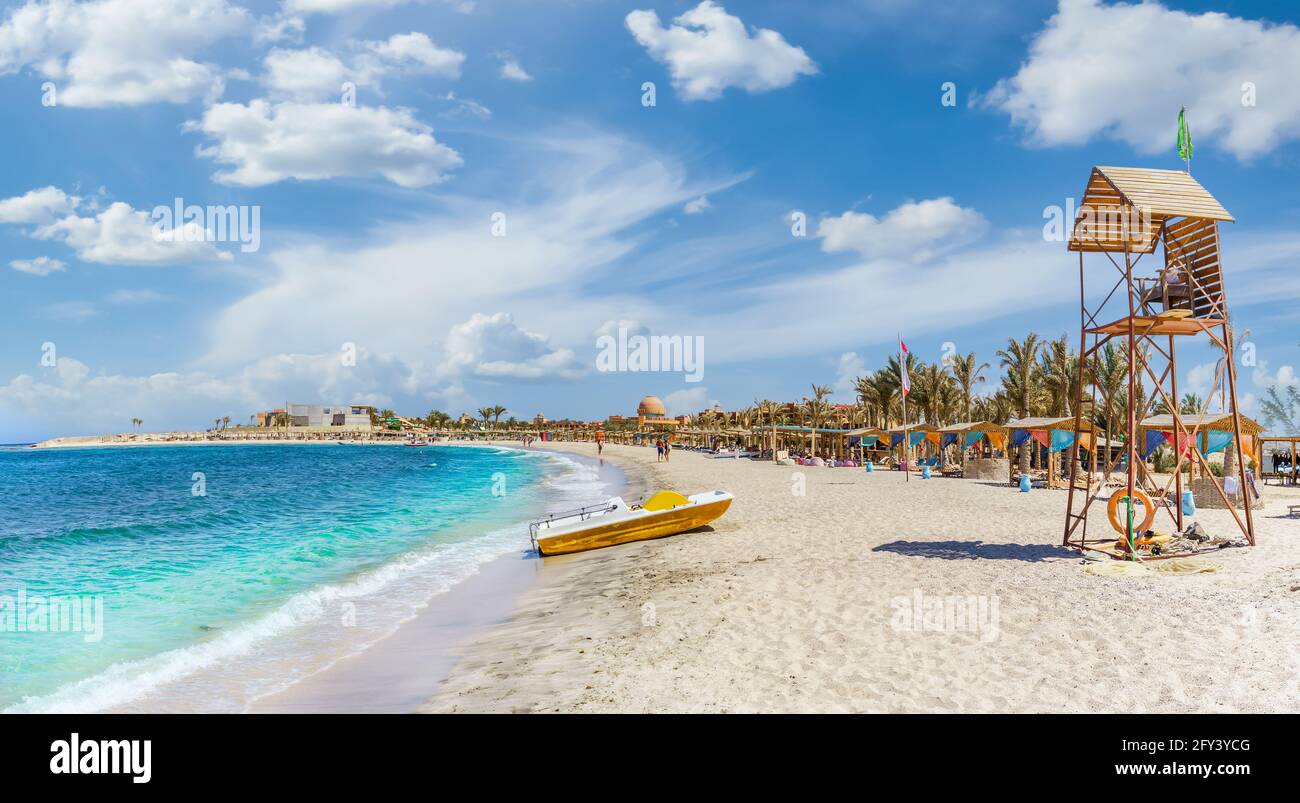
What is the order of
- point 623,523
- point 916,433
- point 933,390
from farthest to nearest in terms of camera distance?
point 933,390, point 916,433, point 623,523

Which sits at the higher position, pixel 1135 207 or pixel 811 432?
pixel 1135 207

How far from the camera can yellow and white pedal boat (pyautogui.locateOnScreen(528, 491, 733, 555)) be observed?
15.1 meters

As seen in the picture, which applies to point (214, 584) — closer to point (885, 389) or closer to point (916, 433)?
point (916, 433)

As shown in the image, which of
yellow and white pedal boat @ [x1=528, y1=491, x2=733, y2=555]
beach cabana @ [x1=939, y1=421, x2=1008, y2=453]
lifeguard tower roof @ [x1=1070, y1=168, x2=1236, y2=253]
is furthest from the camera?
beach cabana @ [x1=939, y1=421, x2=1008, y2=453]

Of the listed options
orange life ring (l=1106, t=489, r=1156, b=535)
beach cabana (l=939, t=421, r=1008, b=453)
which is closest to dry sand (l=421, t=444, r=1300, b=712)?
orange life ring (l=1106, t=489, r=1156, b=535)

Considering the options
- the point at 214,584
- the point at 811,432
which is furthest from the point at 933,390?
the point at 214,584

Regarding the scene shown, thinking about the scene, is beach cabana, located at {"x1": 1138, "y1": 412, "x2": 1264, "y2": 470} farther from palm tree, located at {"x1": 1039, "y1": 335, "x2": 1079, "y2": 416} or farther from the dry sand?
palm tree, located at {"x1": 1039, "y1": 335, "x2": 1079, "y2": 416}

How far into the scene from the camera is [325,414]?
193 meters

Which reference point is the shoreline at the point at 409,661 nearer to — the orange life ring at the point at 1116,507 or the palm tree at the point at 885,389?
the orange life ring at the point at 1116,507

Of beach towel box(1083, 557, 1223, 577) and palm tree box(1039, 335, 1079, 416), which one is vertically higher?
palm tree box(1039, 335, 1079, 416)

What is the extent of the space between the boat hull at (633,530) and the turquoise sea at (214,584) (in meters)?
1.76

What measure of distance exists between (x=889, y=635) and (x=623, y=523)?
8.71 m
